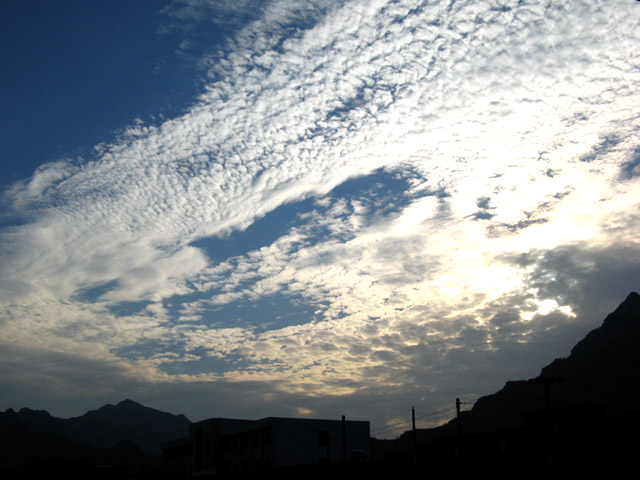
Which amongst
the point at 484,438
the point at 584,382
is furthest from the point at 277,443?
the point at 584,382

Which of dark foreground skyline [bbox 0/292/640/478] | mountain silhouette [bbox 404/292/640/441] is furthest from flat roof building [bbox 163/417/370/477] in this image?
mountain silhouette [bbox 404/292/640/441]

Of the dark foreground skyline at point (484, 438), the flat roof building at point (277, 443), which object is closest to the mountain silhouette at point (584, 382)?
the dark foreground skyline at point (484, 438)

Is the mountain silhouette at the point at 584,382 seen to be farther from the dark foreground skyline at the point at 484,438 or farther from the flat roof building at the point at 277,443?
the flat roof building at the point at 277,443

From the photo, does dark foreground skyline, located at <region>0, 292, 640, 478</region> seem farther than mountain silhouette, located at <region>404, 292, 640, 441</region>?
No

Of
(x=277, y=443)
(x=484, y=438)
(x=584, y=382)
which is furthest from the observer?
(x=584, y=382)

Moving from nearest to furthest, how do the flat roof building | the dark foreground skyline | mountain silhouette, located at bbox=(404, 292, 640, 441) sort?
1. the dark foreground skyline
2. the flat roof building
3. mountain silhouette, located at bbox=(404, 292, 640, 441)

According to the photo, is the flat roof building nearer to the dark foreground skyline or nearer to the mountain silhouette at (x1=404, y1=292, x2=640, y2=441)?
the dark foreground skyline

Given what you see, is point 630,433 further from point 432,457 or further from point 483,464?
point 432,457

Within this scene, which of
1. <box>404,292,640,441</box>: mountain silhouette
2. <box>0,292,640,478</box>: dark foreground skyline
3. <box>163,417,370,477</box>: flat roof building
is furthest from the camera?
<box>404,292,640,441</box>: mountain silhouette

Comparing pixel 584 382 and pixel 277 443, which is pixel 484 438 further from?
pixel 584 382

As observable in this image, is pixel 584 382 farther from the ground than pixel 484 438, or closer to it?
farther from the ground

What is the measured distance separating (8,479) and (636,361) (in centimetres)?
16540

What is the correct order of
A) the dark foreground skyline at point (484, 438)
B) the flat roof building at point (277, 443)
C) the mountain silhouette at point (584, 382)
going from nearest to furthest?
Result: the dark foreground skyline at point (484, 438)
the flat roof building at point (277, 443)
the mountain silhouette at point (584, 382)

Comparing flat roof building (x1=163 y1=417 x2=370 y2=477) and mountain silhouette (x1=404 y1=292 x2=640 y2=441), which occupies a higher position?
mountain silhouette (x1=404 y1=292 x2=640 y2=441)
